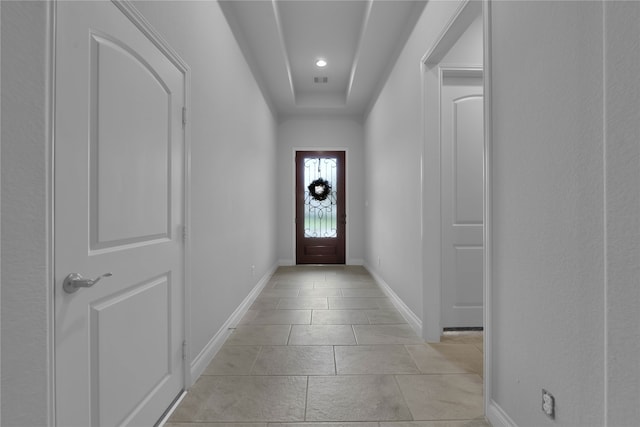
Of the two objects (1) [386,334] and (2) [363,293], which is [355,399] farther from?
(2) [363,293]

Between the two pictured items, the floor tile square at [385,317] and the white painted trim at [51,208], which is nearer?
the white painted trim at [51,208]

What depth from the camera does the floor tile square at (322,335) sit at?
2.65 meters

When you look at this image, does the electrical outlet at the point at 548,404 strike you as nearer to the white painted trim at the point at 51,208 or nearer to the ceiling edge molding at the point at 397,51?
the white painted trim at the point at 51,208

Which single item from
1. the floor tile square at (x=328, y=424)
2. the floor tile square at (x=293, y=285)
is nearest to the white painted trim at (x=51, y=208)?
the floor tile square at (x=328, y=424)

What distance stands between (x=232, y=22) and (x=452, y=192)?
8.37 ft

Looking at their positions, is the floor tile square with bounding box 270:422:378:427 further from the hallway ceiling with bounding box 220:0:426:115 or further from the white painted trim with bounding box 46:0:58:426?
the hallway ceiling with bounding box 220:0:426:115

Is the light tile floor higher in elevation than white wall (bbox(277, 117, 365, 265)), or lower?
lower

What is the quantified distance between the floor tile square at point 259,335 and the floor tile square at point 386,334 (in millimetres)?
643

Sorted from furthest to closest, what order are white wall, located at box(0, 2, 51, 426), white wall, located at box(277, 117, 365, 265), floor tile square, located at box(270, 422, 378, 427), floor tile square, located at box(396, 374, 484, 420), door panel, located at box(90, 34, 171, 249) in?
white wall, located at box(277, 117, 365, 265) < floor tile square, located at box(396, 374, 484, 420) < floor tile square, located at box(270, 422, 378, 427) < door panel, located at box(90, 34, 171, 249) < white wall, located at box(0, 2, 51, 426)

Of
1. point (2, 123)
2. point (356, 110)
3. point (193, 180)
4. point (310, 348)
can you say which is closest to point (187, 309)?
point (193, 180)

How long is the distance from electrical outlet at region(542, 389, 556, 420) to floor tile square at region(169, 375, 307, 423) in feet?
3.64

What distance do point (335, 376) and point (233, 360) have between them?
2.50ft

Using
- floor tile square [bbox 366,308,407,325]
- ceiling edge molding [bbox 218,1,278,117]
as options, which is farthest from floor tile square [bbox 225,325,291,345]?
ceiling edge molding [bbox 218,1,278,117]

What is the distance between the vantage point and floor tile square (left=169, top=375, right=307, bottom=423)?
171 centimetres
